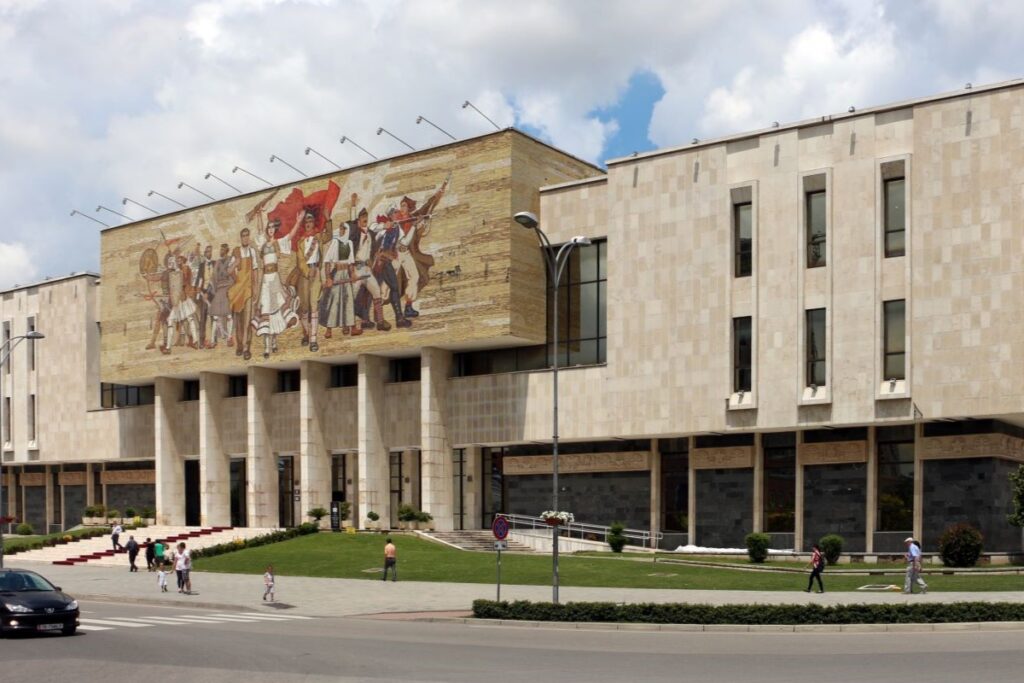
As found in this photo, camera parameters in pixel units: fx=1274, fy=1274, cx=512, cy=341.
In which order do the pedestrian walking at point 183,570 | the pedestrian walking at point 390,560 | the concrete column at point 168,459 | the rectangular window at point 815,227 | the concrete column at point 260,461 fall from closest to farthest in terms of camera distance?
1. the pedestrian walking at point 183,570
2. the pedestrian walking at point 390,560
3. the rectangular window at point 815,227
4. the concrete column at point 260,461
5. the concrete column at point 168,459

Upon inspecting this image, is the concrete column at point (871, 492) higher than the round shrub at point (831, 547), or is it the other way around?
the concrete column at point (871, 492)

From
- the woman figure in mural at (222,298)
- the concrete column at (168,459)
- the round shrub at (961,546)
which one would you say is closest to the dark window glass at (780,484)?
the round shrub at (961,546)

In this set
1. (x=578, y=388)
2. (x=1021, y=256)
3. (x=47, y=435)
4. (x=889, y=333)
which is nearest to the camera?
(x=1021, y=256)

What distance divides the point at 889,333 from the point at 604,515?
1773 cm

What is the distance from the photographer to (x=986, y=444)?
53469mm

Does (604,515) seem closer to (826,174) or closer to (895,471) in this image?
(895,471)

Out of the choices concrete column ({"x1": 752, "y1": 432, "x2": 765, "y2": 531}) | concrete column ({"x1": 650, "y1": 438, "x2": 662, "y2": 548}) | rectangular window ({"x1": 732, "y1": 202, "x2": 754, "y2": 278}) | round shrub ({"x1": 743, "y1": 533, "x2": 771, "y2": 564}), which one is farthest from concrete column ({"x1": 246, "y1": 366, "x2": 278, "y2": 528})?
round shrub ({"x1": 743, "y1": 533, "x2": 771, "y2": 564})

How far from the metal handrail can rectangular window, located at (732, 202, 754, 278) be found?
45.1ft

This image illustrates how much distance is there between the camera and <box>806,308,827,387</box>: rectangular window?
184ft

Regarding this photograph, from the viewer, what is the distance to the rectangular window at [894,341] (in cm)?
5409

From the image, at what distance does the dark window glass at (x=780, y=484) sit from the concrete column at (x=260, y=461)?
30823 millimetres

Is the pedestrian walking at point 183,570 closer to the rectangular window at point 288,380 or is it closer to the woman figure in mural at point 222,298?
the woman figure in mural at point 222,298

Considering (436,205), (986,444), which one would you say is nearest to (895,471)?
(986,444)

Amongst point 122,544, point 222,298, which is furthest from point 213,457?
point 222,298
